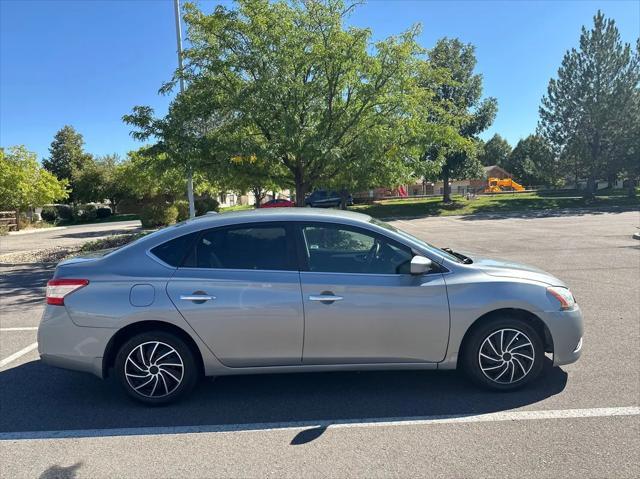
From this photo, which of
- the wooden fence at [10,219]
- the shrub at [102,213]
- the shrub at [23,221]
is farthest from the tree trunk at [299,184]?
the shrub at [102,213]

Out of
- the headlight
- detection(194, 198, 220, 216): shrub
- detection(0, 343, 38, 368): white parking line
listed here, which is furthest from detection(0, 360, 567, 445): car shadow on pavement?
detection(194, 198, 220, 216): shrub

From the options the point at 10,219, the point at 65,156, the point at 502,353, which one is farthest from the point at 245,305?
the point at 65,156

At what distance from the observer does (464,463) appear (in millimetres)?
3010

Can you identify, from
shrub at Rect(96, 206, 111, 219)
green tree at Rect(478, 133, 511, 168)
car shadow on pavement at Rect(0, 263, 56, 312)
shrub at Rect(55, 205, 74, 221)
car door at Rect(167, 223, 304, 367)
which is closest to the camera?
car door at Rect(167, 223, 304, 367)

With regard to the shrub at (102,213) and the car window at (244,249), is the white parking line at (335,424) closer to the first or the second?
the car window at (244,249)

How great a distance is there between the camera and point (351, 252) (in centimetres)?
412

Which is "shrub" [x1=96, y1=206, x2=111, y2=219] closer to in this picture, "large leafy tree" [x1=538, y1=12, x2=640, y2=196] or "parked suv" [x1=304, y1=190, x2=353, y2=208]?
"parked suv" [x1=304, y1=190, x2=353, y2=208]

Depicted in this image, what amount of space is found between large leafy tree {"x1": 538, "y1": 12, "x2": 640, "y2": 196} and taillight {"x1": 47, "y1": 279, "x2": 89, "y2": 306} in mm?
40565

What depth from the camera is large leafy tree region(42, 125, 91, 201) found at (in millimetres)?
57250

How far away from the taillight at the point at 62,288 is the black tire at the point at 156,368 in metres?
0.62

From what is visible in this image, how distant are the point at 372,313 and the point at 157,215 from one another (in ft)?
77.5

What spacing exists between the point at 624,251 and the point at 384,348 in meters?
11.3

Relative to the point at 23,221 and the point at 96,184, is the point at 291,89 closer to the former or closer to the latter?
the point at 23,221

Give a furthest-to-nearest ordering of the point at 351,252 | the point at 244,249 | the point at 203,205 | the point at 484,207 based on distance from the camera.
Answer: the point at 484,207 → the point at 203,205 → the point at 351,252 → the point at 244,249
